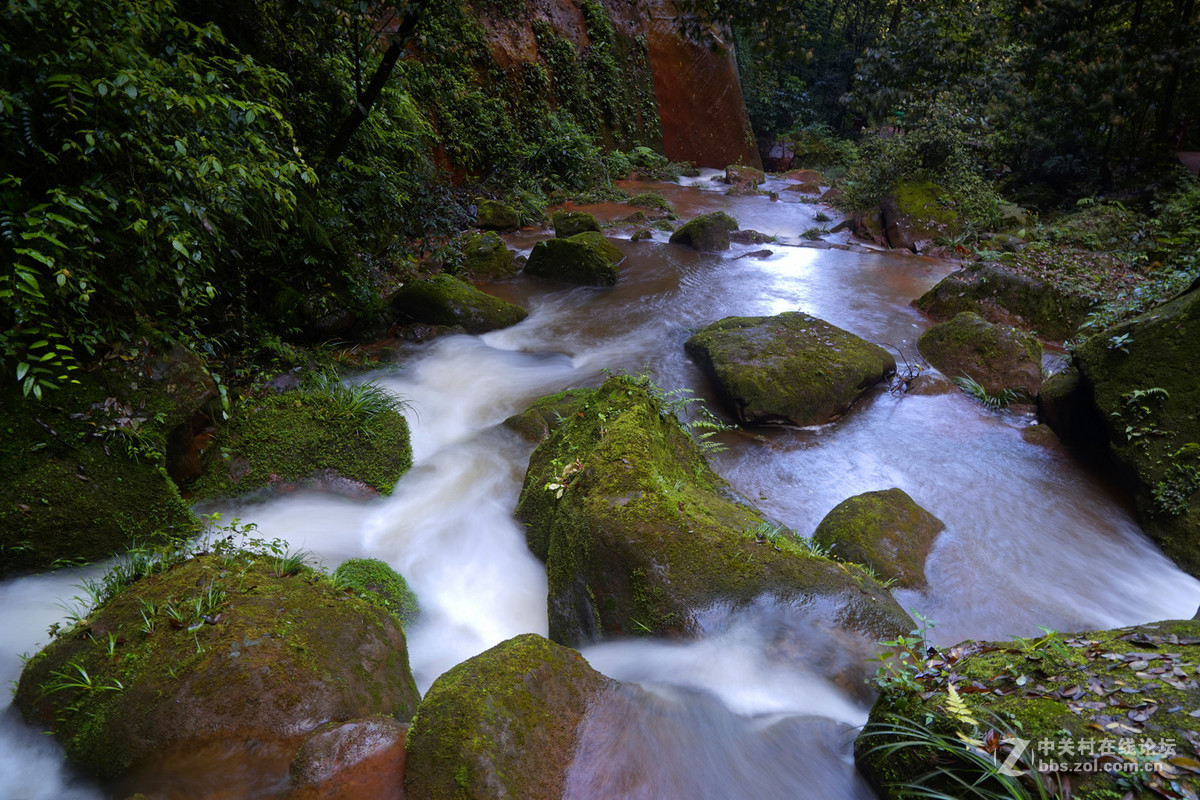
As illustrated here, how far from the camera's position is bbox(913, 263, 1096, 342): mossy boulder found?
912 centimetres

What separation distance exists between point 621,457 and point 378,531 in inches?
91.1

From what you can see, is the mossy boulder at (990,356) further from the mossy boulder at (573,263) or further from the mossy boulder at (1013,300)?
the mossy boulder at (573,263)

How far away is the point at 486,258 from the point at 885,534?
8.45 metres

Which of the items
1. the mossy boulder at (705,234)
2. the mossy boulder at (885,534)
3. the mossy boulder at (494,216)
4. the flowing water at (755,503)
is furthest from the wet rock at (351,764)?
the mossy boulder at (705,234)

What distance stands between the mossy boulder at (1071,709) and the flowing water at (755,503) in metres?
0.42

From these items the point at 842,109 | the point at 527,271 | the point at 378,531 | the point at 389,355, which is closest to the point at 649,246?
the point at 527,271

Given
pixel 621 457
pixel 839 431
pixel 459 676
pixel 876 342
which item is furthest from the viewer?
pixel 876 342

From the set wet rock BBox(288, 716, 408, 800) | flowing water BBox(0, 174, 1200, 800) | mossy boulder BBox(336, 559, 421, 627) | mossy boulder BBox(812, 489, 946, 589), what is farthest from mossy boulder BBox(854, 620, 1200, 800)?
mossy boulder BBox(336, 559, 421, 627)

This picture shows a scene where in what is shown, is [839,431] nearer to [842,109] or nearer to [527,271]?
[527,271]

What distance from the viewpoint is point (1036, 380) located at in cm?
751

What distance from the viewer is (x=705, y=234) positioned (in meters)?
13.5

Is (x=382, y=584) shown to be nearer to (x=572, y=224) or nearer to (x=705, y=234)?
(x=572, y=224)

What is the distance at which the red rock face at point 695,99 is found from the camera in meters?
24.0

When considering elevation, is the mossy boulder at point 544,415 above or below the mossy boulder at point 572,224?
below
